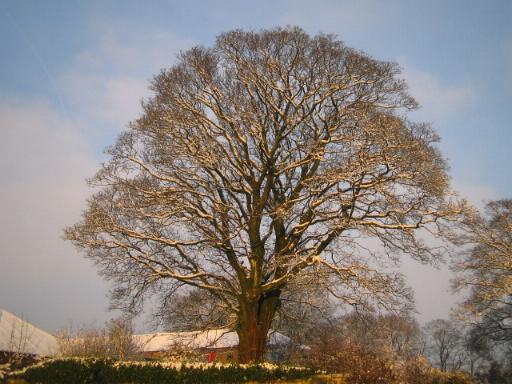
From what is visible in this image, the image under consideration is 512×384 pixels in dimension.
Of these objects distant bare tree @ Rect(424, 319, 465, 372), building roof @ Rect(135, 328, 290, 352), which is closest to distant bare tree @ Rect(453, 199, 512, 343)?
building roof @ Rect(135, 328, 290, 352)

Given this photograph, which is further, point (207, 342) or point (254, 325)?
point (207, 342)

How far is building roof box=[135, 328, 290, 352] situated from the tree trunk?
225 centimetres

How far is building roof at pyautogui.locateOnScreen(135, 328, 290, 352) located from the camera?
17.9 metres

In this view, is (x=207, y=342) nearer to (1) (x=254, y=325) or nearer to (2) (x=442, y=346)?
(1) (x=254, y=325)

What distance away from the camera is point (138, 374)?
30.1ft

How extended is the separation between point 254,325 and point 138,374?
17.8ft

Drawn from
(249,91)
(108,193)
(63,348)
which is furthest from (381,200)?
(63,348)

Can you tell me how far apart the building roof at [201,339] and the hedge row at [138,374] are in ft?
19.4

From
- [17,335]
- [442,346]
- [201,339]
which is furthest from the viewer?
[442,346]

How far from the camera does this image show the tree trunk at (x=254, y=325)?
45.5 feet

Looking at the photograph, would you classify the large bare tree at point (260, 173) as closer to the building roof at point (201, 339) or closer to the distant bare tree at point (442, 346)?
the building roof at point (201, 339)

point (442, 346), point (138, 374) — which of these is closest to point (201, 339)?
point (138, 374)

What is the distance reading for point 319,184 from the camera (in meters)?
14.1

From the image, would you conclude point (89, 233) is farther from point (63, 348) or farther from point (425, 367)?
point (425, 367)
